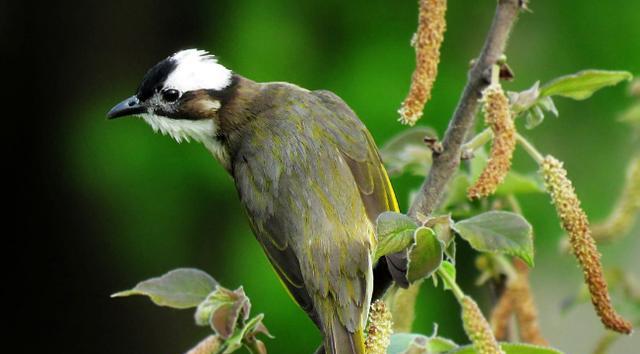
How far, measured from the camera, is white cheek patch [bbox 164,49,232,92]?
2.95 meters

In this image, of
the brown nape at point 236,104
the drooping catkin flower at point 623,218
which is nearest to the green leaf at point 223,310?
the drooping catkin flower at point 623,218

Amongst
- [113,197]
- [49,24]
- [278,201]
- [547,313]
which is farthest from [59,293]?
[278,201]

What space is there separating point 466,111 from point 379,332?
363mm

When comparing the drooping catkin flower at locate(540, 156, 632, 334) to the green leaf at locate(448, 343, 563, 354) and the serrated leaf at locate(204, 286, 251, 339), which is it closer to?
the green leaf at locate(448, 343, 563, 354)

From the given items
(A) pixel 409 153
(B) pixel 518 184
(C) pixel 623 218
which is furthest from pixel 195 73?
(C) pixel 623 218

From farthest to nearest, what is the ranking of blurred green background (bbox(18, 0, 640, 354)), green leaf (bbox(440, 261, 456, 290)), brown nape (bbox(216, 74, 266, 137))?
1. blurred green background (bbox(18, 0, 640, 354))
2. brown nape (bbox(216, 74, 266, 137))
3. green leaf (bbox(440, 261, 456, 290))

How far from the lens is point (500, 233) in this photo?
1.78 metres

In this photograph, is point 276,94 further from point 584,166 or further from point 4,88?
point 4,88

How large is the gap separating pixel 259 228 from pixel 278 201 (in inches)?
3.3

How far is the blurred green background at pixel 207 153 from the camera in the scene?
5035mm

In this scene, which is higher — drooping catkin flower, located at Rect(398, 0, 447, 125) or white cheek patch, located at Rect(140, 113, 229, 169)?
drooping catkin flower, located at Rect(398, 0, 447, 125)

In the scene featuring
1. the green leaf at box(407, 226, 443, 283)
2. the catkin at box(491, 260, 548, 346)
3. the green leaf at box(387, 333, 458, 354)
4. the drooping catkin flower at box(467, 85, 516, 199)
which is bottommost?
the catkin at box(491, 260, 548, 346)

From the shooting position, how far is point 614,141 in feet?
17.3

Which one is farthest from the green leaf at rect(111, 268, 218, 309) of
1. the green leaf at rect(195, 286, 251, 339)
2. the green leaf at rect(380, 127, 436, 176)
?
the green leaf at rect(380, 127, 436, 176)
